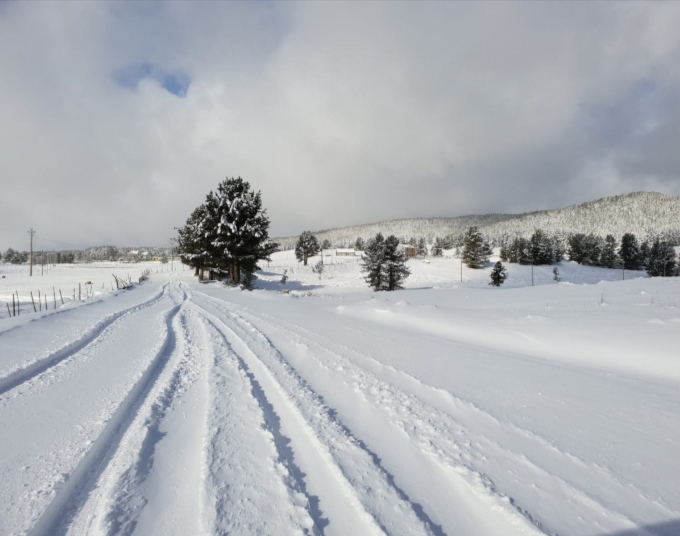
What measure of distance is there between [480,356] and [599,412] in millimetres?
2907

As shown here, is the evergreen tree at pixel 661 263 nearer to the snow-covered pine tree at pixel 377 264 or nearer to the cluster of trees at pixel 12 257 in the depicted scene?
the snow-covered pine tree at pixel 377 264

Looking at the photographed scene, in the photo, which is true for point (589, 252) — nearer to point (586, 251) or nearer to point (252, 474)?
point (586, 251)

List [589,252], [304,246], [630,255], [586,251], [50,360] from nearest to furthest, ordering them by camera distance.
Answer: [50,360] → [630,255] → [586,251] → [589,252] → [304,246]

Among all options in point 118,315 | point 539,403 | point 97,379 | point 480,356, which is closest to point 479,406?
point 539,403

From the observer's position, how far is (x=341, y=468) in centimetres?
304

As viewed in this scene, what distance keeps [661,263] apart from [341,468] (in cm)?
9201

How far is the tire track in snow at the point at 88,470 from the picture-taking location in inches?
93.2

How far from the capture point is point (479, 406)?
4.50 m

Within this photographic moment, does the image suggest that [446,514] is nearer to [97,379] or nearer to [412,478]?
[412,478]

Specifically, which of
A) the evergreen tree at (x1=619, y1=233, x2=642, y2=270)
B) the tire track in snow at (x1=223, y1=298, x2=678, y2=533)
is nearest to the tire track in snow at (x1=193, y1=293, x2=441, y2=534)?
the tire track in snow at (x1=223, y1=298, x2=678, y2=533)

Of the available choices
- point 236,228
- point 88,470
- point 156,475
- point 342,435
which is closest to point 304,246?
point 236,228

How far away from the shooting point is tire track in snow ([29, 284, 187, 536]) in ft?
7.77

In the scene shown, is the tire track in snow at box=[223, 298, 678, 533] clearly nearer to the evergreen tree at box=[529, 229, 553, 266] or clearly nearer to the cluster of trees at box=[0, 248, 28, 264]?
the evergreen tree at box=[529, 229, 553, 266]

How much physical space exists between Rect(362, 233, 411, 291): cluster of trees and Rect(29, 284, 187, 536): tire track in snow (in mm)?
36032
